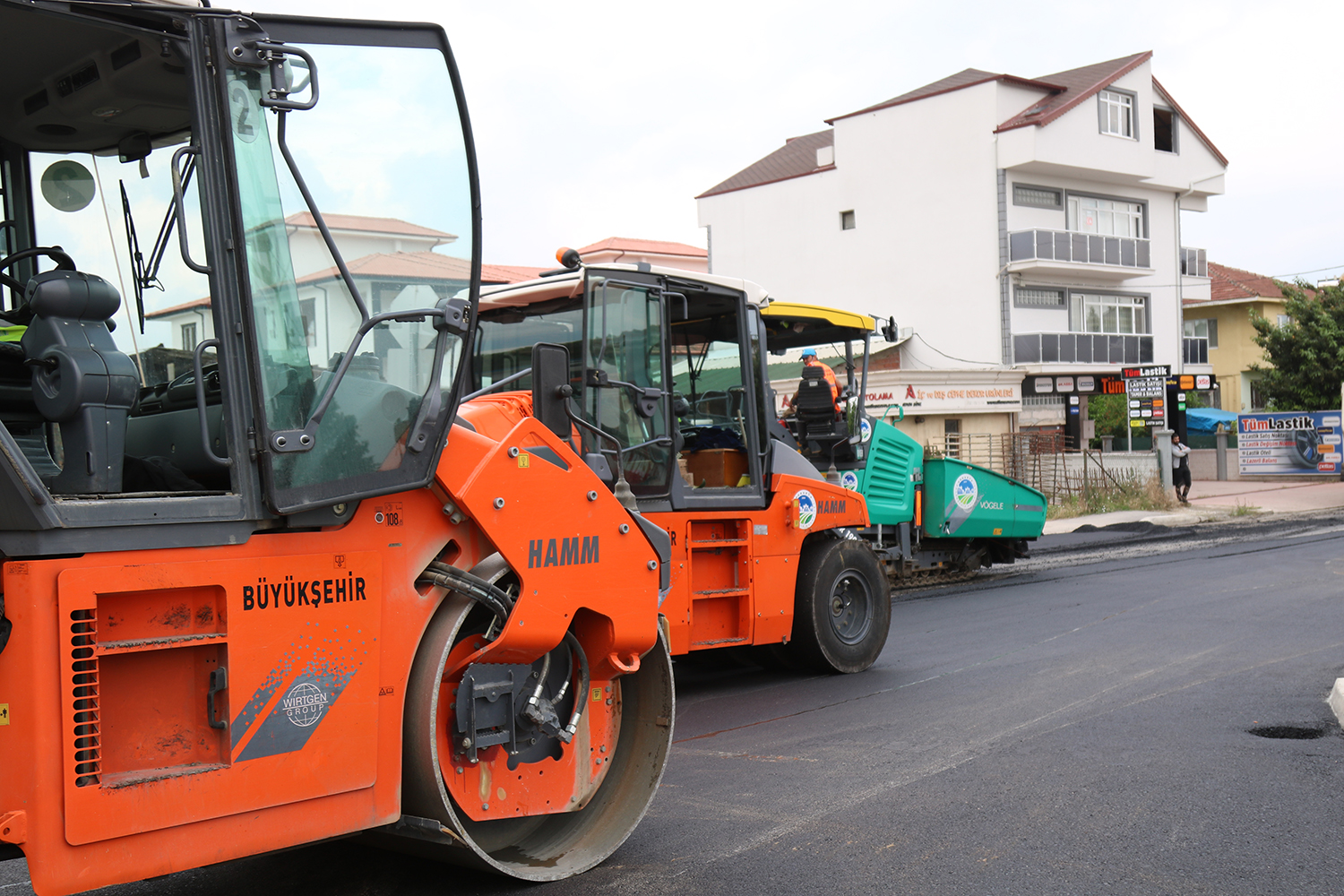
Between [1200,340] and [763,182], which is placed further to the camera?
[1200,340]

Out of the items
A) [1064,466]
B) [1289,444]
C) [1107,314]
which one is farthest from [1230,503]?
[1107,314]

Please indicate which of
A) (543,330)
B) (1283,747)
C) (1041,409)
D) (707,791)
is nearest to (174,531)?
(707,791)

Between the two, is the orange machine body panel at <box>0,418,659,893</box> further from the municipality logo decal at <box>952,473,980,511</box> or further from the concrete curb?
the municipality logo decal at <box>952,473,980,511</box>

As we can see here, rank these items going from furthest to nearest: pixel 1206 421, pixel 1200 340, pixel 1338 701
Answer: pixel 1200 340 < pixel 1206 421 < pixel 1338 701

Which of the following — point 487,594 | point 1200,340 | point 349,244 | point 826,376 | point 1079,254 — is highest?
point 1079,254

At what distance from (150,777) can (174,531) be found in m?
0.68

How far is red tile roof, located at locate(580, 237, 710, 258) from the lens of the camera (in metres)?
49.7

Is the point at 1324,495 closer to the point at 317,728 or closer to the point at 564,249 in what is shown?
the point at 564,249

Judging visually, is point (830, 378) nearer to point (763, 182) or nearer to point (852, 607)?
point (852, 607)

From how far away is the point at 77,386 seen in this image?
3396mm

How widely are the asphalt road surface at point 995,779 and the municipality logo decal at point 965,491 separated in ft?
8.67

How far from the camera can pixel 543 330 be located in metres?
7.89

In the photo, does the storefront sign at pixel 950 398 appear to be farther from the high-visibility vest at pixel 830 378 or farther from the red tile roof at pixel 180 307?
the red tile roof at pixel 180 307

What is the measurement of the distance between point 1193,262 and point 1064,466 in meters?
25.8
